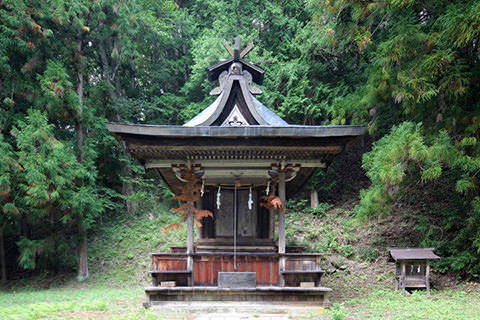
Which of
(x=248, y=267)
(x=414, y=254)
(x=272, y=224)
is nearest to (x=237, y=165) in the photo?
(x=248, y=267)

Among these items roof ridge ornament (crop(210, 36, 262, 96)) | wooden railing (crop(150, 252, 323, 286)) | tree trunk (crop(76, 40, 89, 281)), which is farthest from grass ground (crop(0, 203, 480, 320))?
roof ridge ornament (crop(210, 36, 262, 96))

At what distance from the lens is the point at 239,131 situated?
23.4 feet

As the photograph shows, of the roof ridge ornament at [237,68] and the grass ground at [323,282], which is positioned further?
the roof ridge ornament at [237,68]

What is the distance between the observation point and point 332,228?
15.6 metres

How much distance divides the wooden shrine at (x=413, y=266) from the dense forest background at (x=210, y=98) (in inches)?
53.8

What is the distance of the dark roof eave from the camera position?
23.2ft

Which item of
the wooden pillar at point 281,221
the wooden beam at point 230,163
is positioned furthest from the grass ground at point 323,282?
the wooden beam at point 230,163

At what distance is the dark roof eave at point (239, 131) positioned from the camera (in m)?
7.06

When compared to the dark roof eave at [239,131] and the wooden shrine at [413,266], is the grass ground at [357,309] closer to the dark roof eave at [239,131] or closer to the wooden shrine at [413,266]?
the wooden shrine at [413,266]

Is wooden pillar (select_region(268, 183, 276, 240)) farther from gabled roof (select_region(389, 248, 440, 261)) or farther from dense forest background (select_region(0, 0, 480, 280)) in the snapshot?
gabled roof (select_region(389, 248, 440, 261))

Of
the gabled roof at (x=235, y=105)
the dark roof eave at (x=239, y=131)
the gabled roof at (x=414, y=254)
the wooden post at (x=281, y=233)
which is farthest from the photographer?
the gabled roof at (x=414, y=254)

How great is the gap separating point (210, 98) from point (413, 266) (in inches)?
502

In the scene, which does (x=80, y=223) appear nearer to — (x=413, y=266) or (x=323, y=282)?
(x=323, y=282)

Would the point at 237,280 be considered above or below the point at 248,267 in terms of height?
below
